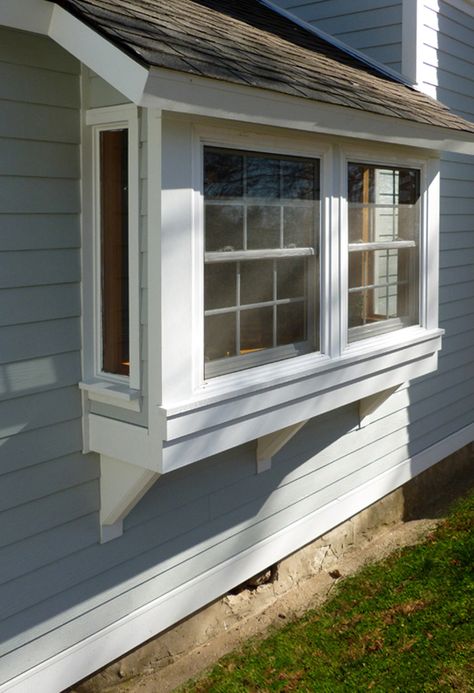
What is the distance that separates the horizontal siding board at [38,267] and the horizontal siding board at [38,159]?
1.08 feet

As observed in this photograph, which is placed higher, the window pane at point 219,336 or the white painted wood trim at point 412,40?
the white painted wood trim at point 412,40

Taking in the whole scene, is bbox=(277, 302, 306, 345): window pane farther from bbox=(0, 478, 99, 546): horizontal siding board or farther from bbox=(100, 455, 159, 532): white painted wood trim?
bbox=(0, 478, 99, 546): horizontal siding board

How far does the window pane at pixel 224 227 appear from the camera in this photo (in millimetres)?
3771

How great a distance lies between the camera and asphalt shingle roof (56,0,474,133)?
10.5 ft

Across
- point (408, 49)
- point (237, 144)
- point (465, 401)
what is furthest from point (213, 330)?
point (465, 401)

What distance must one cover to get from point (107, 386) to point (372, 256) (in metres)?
2.03

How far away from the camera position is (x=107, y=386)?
148 inches

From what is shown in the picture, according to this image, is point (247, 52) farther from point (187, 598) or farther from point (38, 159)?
point (187, 598)

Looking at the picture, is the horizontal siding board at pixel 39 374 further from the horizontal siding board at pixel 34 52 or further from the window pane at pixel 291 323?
the horizontal siding board at pixel 34 52

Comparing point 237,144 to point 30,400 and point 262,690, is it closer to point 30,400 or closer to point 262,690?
point 30,400

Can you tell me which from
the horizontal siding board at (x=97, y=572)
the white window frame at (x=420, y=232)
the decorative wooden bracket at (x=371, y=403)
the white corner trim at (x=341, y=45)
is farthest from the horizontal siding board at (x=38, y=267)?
the white corner trim at (x=341, y=45)

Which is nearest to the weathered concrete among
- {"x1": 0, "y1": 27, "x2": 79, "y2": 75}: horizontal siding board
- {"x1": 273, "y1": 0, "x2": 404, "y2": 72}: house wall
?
{"x1": 0, "y1": 27, "x2": 79, "y2": 75}: horizontal siding board

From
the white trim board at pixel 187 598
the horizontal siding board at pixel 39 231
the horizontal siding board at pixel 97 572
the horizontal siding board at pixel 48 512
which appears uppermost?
the horizontal siding board at pixel 39 231

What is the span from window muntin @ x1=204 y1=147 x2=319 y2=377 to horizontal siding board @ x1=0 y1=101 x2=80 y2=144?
23.7 inches
